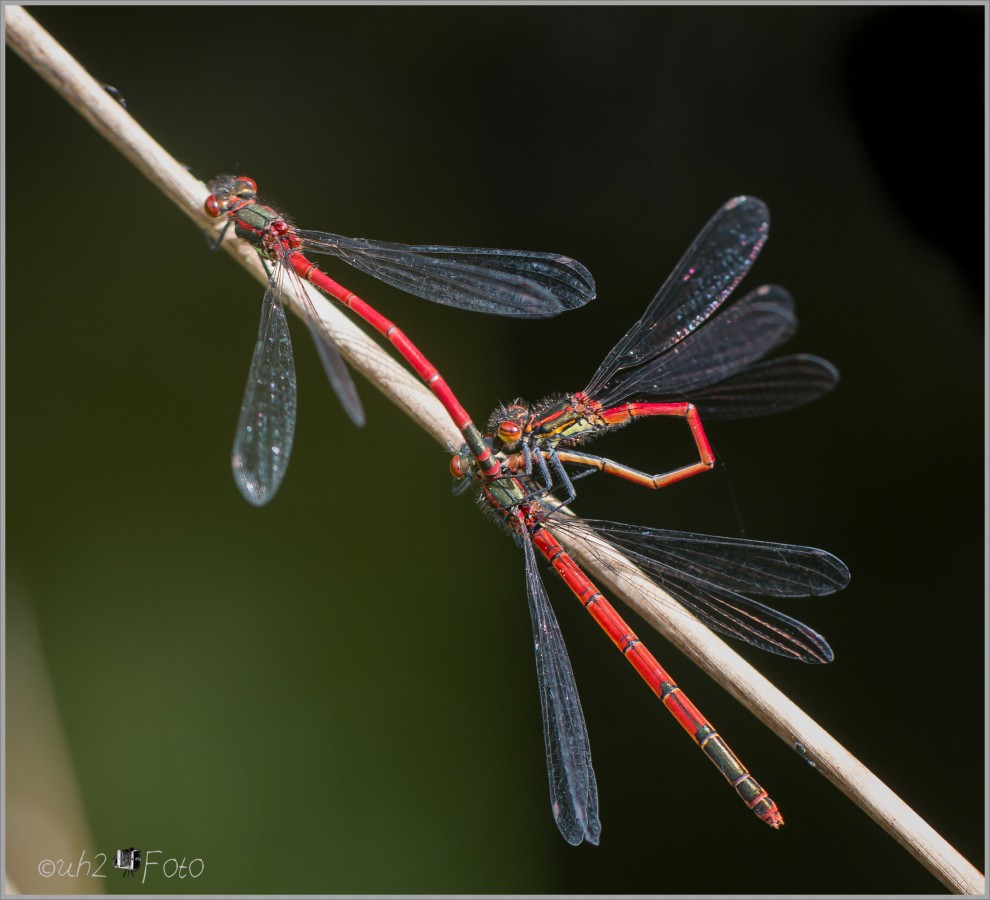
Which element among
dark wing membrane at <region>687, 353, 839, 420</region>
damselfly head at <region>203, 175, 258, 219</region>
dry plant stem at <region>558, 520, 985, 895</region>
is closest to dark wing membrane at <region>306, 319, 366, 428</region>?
damselfly head at <region>203, 175, 258, 219</region>

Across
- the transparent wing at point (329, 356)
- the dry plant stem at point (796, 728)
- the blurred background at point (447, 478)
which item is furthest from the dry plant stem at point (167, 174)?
the blurred background at point (447, 478)

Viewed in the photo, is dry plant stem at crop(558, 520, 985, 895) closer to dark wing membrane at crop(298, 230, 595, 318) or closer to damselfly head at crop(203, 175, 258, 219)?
dark wing membrane at crop(298, 230, 595, 318)

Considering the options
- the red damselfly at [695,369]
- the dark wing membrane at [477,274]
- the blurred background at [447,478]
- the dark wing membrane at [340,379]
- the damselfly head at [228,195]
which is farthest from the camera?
the blurred background at [447,478]

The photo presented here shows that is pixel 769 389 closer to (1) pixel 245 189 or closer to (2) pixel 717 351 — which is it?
(2) pixel 717 351

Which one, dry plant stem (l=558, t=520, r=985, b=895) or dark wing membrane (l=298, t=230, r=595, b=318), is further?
dark wing membrane (l=298, t=230, r=595, b=318)

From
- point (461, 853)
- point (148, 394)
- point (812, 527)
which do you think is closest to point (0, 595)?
point (148, 394)

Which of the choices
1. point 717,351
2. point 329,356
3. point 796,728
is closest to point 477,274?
point 329,356

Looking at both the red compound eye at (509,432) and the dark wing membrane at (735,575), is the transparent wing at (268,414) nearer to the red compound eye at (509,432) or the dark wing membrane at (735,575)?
the red compound eye at (509,432)

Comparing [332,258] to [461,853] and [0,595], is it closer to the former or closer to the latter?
[0,595]
